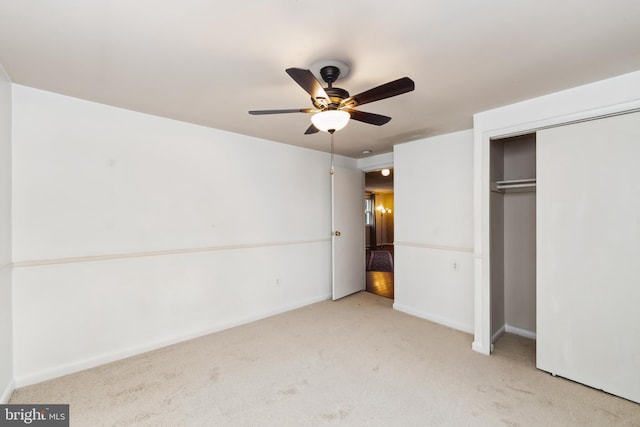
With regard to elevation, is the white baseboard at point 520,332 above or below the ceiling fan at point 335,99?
below

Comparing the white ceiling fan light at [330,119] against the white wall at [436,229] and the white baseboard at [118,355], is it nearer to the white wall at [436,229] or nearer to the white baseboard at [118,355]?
the white wall at [436,229]

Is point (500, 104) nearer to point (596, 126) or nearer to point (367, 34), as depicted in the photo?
point (596, 126)

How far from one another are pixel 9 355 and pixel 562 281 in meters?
4.45

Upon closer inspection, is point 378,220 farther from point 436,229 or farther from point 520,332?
point 520,332

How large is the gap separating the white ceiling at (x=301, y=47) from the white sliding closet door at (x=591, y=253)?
516 millimetres

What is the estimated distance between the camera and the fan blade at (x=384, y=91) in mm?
1535

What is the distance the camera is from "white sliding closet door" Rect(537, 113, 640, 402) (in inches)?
80.8

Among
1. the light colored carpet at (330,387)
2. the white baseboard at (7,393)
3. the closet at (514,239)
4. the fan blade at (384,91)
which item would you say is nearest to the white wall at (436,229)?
the closet at (514,239)

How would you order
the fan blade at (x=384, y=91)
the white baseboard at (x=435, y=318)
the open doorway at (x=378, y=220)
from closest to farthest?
the fan blade at (x=384, y=91) → the white baseboard at (x=435, y=318) → the open doorway at (x=378, y=220)

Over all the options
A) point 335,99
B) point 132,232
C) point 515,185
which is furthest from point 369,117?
point 132,232

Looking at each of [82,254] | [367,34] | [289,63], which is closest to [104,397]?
[82,254]

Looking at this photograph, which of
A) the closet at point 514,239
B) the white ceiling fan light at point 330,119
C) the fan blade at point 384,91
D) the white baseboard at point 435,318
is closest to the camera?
the fan blade at point 384,91

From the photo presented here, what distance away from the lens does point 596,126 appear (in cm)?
218

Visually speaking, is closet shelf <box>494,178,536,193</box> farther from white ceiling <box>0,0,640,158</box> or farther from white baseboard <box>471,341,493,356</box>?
white baseboard <box>471,341,493,356</box>
